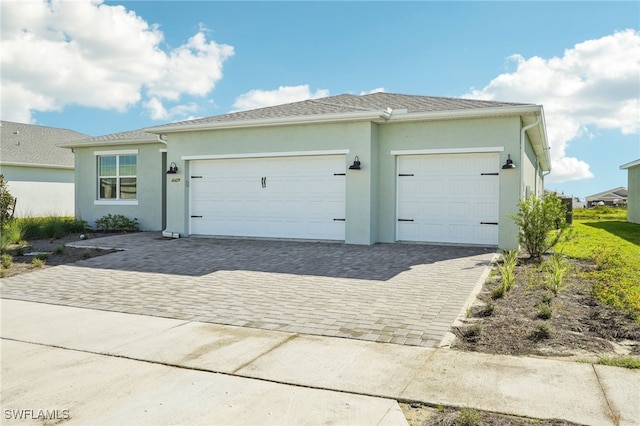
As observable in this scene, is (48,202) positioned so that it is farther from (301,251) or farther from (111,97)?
(301,251)

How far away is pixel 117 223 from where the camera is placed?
16938 millimetres

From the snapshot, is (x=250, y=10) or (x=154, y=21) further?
(x=154, y=21)

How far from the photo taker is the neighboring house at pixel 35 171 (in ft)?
74.8

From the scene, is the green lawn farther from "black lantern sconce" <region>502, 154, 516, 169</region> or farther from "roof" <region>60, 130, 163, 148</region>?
"roof" <region>60, 130, 163, 148</region>

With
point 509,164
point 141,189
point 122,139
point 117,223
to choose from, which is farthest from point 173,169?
point 509,164

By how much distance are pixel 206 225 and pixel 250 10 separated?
20.4ft

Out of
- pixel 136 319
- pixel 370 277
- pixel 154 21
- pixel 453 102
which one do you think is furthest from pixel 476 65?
pixel 136 319

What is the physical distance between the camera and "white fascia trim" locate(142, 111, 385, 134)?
11844 mm

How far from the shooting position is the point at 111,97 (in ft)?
57.8

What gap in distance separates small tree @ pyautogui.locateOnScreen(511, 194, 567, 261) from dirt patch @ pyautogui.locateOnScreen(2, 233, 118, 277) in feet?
31.5

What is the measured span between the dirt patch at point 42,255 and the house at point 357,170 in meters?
3.20

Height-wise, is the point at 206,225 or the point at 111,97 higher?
the point at 111,97

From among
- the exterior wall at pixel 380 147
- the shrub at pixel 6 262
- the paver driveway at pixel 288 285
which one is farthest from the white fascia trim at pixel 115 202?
the shrub at pixel 6 262

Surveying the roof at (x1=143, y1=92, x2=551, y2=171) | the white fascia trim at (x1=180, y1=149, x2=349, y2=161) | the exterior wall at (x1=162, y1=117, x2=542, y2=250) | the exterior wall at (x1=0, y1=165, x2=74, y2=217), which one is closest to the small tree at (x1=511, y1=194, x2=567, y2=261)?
the exterior wall at (x1=162, y1=117, x2=542, y2=250)
